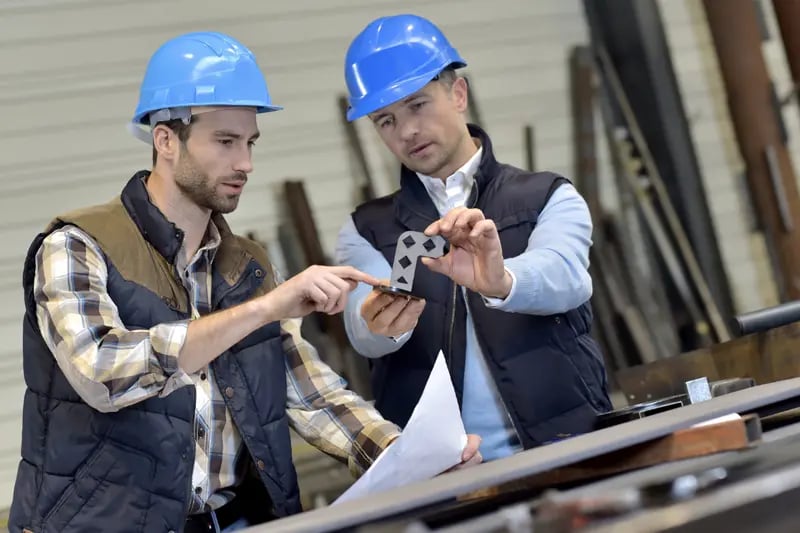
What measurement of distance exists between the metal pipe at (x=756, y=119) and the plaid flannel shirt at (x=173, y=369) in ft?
9.85

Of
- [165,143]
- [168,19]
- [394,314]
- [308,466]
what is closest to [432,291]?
[394,314]

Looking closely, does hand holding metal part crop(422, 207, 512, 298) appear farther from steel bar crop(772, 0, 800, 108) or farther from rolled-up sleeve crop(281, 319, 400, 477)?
steel bar crop(772, 0, 800, 108)

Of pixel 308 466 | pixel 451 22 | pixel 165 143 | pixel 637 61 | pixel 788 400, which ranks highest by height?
pixel 451 22

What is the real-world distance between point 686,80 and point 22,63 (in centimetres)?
301

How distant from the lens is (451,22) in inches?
189

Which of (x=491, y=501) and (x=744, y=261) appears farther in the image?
(x=744, y=261)

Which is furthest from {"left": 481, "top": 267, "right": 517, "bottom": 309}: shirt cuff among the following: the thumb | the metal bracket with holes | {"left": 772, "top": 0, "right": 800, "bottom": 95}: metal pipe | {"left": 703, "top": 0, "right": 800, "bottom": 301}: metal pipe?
{"left": 772, "top": 0, "right": 800, "bottom": 95}: metal pipe

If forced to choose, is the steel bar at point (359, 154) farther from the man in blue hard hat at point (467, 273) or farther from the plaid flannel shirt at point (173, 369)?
the plaid flannel shirt at point (173, 369)

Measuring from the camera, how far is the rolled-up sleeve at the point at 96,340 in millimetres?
1762

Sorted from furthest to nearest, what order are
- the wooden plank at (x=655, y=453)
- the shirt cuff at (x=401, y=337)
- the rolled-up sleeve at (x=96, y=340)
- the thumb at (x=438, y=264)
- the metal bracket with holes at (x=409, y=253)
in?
the shirt cuff at (x=401, y=337)
the thumb at (x=438, y=264)
the metal bracket with holes at (x=409, y=253)
the rolled-up sleeve at (x=96, y=340)
the wooden plank at (x=655, y=453)

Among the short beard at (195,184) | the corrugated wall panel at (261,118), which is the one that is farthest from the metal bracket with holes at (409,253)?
the corrugated wall panel at (261,118)

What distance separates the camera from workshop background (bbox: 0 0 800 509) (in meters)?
4.07

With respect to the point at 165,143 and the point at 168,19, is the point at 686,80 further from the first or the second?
the point at 165,143

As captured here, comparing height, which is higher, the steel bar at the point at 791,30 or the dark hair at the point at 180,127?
the steel bar at the point at 791,30
